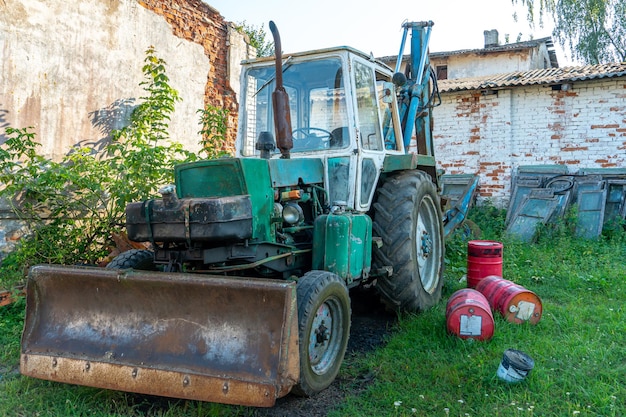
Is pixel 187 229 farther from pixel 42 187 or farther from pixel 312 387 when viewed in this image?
pixel 42 187

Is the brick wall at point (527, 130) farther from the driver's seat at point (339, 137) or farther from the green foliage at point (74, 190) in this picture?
the driver's seat at point (339, 137)

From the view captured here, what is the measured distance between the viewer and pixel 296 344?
281 centimetres

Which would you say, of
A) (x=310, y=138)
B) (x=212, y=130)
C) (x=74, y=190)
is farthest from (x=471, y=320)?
(x=212, y=130)

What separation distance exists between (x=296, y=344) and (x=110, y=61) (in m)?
Answer: 5.31

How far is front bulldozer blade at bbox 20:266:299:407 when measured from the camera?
276 cm

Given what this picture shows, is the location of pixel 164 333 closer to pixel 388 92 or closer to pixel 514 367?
pixel 514 367

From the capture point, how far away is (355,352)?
13.5 feet

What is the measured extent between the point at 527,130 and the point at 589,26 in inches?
489

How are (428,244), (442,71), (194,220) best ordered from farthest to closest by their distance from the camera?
(442,71), (428,244), (194,220)

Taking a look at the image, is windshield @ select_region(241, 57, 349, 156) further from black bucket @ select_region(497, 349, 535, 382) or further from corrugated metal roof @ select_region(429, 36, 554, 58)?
corrugated metal roof @ select_region(429, 36, 554, 58)

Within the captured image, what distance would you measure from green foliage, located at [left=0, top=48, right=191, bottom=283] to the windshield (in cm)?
195

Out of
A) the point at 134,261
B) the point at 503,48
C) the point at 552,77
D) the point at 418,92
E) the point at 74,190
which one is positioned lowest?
the point at 134,261

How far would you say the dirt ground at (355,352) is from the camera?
3147 millimetres

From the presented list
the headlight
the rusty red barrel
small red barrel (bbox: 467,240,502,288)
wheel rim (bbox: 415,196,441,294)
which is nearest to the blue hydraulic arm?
wheel rim (bbox: 415,196,441,294)
